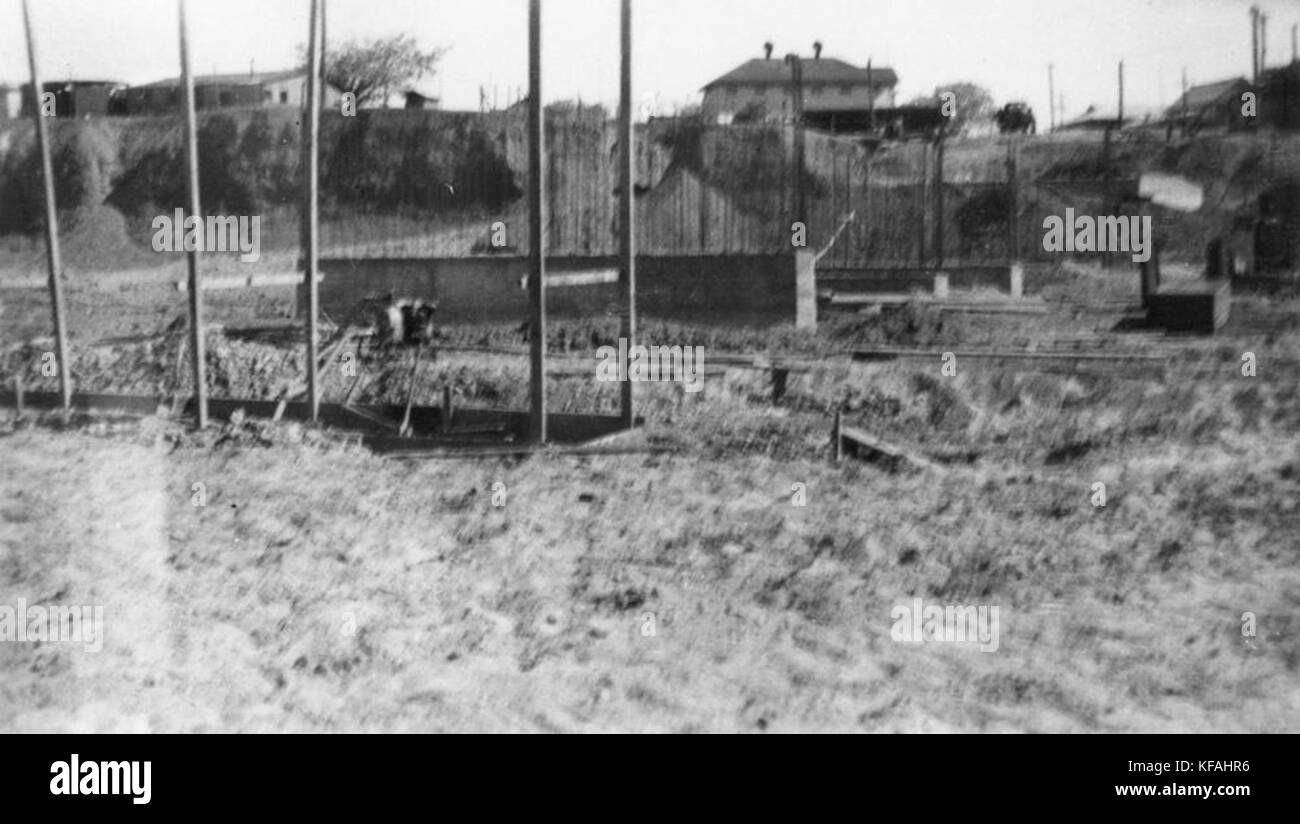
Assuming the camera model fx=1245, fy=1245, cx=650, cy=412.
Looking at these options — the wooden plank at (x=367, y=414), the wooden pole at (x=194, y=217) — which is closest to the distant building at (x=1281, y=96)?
the wooden plank at (x=367, y=414)

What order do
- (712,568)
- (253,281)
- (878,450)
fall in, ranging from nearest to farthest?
1. (712,568)
2. (878,450)
3. (253,281)

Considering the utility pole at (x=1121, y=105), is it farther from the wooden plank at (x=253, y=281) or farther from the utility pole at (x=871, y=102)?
the wooden plank at (x=253, y=281)

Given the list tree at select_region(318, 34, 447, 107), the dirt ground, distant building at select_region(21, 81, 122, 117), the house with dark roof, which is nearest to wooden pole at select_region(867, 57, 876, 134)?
the house with dark roof

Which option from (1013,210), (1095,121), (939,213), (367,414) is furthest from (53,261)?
(939,213)

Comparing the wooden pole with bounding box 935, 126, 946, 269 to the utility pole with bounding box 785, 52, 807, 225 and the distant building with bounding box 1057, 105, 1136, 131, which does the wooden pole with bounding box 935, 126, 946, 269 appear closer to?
the utility pole with bounding box 785, 52, 807, 225

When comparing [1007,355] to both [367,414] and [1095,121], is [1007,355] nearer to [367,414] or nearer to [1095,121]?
[1095,121]

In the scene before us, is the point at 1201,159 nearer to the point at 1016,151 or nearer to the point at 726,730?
the point at 1016,151
